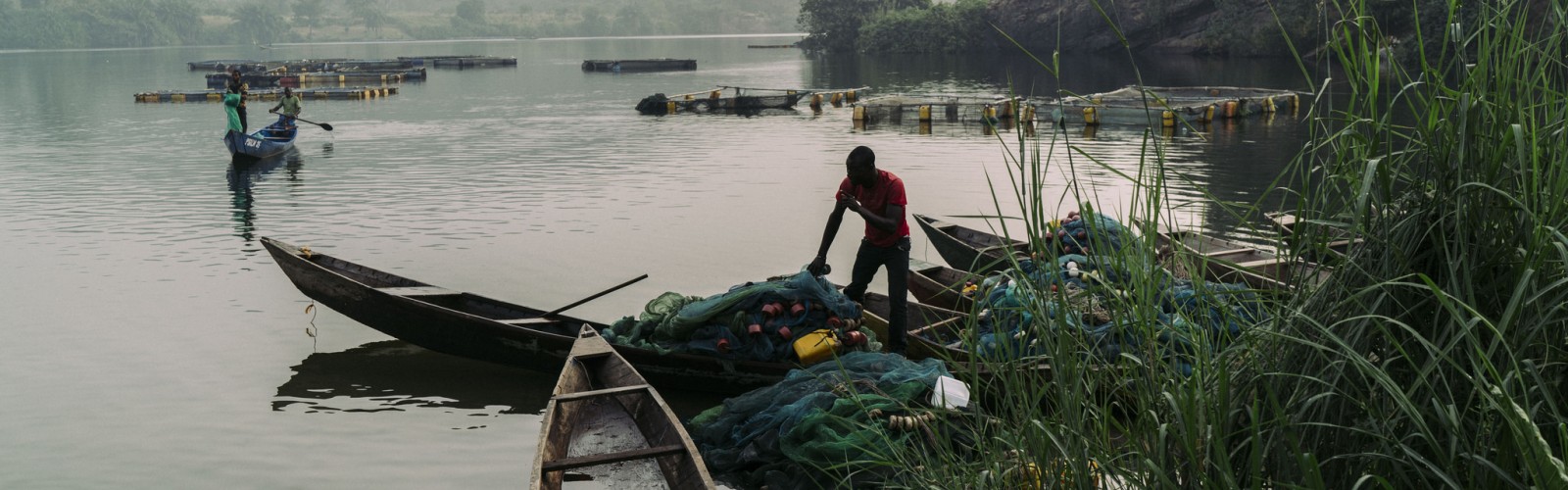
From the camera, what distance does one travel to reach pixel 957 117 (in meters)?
34.2

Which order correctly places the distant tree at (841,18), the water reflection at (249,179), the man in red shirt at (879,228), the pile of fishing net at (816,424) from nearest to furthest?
1. the pile of fishing net at (816,424)
2. the man in red shirt at (879,228)
3. the water reflection at (249,179)
4. the distant tree at (841,18)

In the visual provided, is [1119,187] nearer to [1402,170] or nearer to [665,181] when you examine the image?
[665,181]

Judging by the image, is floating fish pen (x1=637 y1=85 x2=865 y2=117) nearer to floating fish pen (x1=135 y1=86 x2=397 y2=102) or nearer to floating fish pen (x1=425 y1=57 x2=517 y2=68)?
floating fish pen (x1=135 y1=86 x2=397 y2=102)

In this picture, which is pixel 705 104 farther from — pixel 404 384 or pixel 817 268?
pixel 817 268

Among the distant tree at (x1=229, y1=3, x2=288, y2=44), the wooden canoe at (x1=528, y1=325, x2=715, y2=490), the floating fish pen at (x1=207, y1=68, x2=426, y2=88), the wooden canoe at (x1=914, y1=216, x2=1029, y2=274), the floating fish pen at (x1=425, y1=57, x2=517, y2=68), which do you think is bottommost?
the wooden canoe at (x1=528, y1=325, x2=715, y2=490)

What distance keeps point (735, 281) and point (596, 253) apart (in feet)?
7.94

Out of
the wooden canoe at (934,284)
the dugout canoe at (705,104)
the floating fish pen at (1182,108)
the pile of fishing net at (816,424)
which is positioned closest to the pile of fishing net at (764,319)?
the pile of fishing net at (816,424)

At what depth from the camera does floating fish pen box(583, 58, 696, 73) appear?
235ft

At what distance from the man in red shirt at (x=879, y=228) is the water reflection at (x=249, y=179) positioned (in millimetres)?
10709

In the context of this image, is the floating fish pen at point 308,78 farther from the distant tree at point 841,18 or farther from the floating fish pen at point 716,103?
the distant tree at point 841,18

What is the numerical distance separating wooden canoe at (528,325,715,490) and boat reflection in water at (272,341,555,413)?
1.14 m

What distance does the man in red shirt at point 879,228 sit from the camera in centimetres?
881

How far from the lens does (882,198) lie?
8992mm

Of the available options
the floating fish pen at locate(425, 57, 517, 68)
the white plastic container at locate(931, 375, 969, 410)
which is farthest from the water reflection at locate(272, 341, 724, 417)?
the floating fish pen at locate(425, 57, 517, 68)
